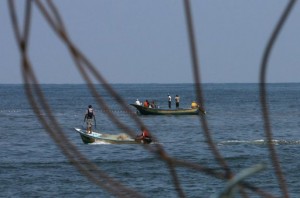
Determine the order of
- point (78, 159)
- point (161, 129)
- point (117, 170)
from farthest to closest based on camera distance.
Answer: point (161, 129) → point (117, 170) → point (78, 159)

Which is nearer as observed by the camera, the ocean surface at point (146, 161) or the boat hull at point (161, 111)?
the ocean surface at point (146, 161)

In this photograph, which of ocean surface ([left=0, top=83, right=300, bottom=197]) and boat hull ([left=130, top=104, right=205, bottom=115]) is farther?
boat hull ([left=130, top=104, right=205, bottom=115])

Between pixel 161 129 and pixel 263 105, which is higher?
pixel 263 105

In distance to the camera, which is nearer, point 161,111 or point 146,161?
point 146,161

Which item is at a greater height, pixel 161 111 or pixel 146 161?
pixel 161 111

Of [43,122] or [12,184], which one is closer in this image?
[43,122]

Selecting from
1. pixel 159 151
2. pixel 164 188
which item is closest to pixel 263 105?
pixel 159 151

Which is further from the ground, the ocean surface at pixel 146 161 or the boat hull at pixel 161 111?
the boat hull at pixel 161 111

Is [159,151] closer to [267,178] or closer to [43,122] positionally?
[43,122]

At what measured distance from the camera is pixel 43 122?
2.63 meters

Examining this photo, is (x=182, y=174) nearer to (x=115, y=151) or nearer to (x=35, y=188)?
(x=35, y=188)

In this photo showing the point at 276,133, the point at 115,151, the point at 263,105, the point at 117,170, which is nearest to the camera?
the point at 263,105

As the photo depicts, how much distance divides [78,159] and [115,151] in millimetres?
29711

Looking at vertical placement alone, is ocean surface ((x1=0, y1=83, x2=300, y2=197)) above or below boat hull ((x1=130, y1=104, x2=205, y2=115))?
below
